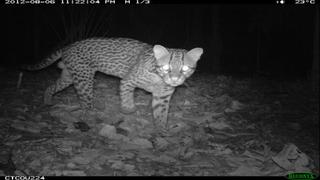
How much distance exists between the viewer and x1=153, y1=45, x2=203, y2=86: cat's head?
6.09 m

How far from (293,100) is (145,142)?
15.5 ft

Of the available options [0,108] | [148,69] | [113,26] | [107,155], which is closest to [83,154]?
[107,155]

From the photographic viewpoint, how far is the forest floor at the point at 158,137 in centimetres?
506

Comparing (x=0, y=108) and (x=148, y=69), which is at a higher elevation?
(x=148, y=69)

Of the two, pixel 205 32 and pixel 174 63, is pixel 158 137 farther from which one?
pixel 205 32

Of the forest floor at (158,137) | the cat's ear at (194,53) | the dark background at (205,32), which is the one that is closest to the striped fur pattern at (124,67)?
the cat's ear at (194,53)

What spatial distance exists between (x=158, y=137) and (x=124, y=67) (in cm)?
176

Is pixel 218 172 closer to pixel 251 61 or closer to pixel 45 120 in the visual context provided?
pixel 45 120

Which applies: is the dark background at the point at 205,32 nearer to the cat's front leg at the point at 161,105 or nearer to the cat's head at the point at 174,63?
the cat's front leg at the point at 161,105

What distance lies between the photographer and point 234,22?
24891 mm

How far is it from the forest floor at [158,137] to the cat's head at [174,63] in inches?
38.1

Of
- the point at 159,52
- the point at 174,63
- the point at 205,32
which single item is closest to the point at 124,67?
the point at 159,52

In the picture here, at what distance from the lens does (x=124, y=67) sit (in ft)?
24.1

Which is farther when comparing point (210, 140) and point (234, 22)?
point (234, 22)
